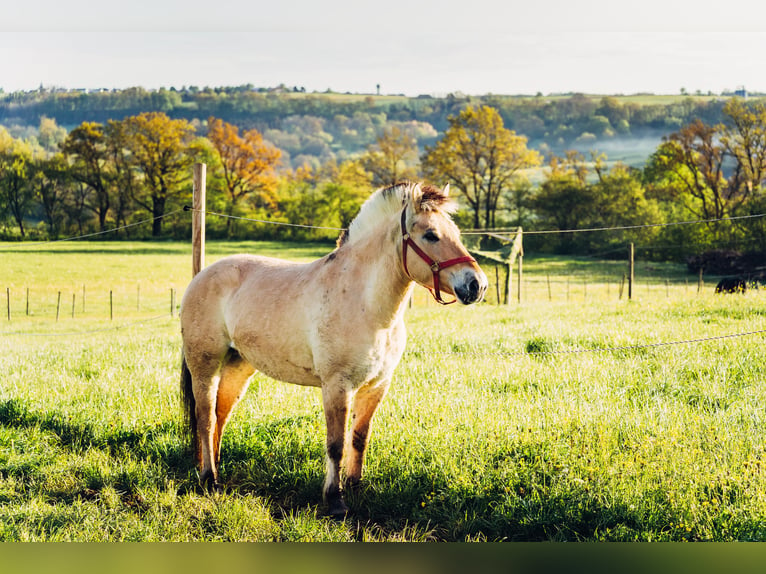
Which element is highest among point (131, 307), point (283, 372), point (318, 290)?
point (318, 290)

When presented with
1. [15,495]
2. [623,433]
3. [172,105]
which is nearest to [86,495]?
[15,495]

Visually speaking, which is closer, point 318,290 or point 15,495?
point 318,290

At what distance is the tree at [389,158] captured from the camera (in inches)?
1837

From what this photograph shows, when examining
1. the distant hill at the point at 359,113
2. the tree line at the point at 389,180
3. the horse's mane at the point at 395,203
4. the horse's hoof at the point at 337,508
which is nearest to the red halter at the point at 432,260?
the horse's mane at the point at 395,203

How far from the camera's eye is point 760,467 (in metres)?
4.64

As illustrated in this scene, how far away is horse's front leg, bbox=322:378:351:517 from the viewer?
4.39 m

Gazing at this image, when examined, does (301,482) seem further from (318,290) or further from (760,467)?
(760,467)

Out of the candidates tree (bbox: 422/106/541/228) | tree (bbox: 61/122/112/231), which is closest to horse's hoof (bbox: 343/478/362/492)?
tree (bbox: 61/122/112/231)

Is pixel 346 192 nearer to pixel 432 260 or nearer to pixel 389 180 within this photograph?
pixel 389 180

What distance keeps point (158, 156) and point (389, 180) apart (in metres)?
16.7

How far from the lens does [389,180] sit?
150 ft

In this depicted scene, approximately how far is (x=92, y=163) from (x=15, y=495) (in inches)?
1236

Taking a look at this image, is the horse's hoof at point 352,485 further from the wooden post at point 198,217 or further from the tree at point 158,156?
the tree at point 158,156

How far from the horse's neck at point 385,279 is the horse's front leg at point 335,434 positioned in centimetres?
56
